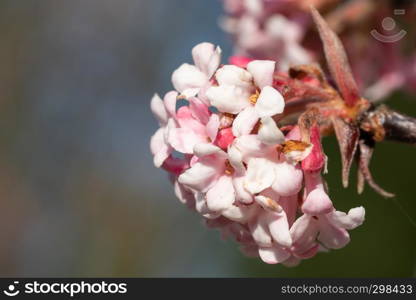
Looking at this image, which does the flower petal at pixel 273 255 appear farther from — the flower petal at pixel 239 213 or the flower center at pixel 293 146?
the flower center at pixel 293 146

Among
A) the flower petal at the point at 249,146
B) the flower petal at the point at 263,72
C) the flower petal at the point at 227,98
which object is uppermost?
the flower petal at the point at 263,72

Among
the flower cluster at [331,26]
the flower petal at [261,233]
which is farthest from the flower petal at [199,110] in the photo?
the flower cluster at [331,26]

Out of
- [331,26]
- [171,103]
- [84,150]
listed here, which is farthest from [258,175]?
[84,150]

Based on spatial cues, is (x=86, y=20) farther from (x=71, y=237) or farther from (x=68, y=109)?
(x=71, y=237)

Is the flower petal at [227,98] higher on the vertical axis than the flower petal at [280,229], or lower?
higher

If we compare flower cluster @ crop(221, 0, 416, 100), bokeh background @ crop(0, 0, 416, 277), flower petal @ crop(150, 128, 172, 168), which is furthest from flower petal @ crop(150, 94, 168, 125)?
bokeh background @ crop(0, 0, 416, 277)

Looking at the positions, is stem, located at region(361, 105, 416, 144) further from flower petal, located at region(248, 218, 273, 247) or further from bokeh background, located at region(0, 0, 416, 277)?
bokeh background, located at region(0, 0, 416, 277)

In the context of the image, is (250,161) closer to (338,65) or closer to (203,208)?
(203,208)
